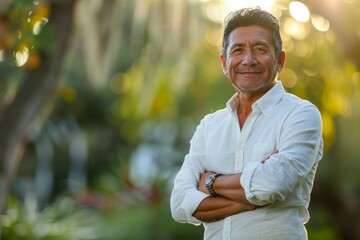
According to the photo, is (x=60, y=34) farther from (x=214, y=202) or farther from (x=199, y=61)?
(x=199, y=61)

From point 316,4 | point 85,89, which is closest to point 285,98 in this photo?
point 316,4

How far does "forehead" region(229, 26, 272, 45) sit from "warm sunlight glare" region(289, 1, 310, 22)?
145 inches

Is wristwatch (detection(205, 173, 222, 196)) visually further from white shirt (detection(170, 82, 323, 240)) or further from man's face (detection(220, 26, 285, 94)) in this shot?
man's face (detection(220, 26, 285, 94))

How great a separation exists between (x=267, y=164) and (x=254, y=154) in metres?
0.11

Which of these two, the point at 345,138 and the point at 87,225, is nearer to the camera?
the point at 87,225

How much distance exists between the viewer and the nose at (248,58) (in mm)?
3279

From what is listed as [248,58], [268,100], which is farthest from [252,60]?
[268,100]

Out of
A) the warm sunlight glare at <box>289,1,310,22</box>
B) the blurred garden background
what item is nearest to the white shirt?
the blurred garden background

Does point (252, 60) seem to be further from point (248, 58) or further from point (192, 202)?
point (192, 202)

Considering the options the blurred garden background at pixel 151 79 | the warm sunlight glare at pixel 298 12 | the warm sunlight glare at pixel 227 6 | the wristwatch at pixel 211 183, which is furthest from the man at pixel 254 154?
the warm sunlight glare at pixel 298 12

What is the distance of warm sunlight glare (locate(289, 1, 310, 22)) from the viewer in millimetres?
7254

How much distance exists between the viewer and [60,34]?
778cm

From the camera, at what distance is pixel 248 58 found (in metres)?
3.28

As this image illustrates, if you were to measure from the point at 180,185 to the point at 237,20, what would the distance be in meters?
0.59
